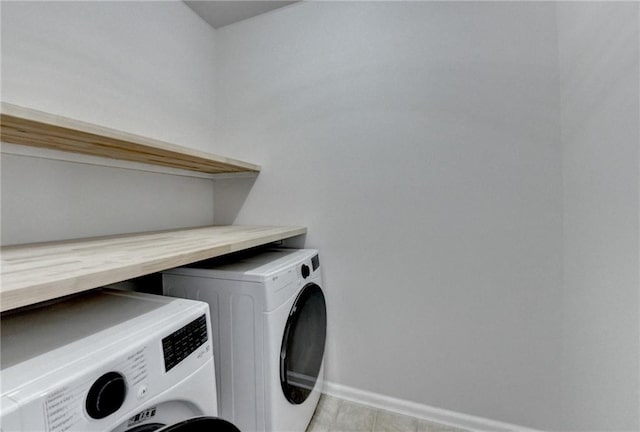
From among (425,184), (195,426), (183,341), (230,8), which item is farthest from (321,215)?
(230,8)

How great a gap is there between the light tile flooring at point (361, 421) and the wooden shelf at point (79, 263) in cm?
102

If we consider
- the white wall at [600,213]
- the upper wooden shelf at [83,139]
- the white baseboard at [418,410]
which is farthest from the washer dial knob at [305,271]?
the white wall at [600,213]

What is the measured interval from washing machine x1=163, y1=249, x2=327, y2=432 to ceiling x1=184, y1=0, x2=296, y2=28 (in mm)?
1514

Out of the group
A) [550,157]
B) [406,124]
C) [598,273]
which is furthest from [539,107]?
[598,273]

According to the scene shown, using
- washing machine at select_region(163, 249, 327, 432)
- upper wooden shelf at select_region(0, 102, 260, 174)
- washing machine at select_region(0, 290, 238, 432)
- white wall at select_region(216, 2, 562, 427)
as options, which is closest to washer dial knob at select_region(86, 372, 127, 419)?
washing machine at select_region(0, 290, 238, 432)

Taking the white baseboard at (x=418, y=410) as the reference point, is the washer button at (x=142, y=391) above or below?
above

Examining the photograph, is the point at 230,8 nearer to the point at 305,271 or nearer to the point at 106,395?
the point at 305,271

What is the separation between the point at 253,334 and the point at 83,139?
2.85 feet

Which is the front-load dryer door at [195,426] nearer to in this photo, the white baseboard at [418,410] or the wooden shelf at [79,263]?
the wooden shelf at [79,263]

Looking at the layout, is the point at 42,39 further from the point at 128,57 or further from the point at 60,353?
the point at 60,353

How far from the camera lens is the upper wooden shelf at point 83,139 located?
0.69 meters

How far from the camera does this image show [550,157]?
3.77 ft

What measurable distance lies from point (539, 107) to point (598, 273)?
705 millimetres

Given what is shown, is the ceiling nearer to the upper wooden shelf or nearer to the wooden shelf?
the upper wooden shelf
